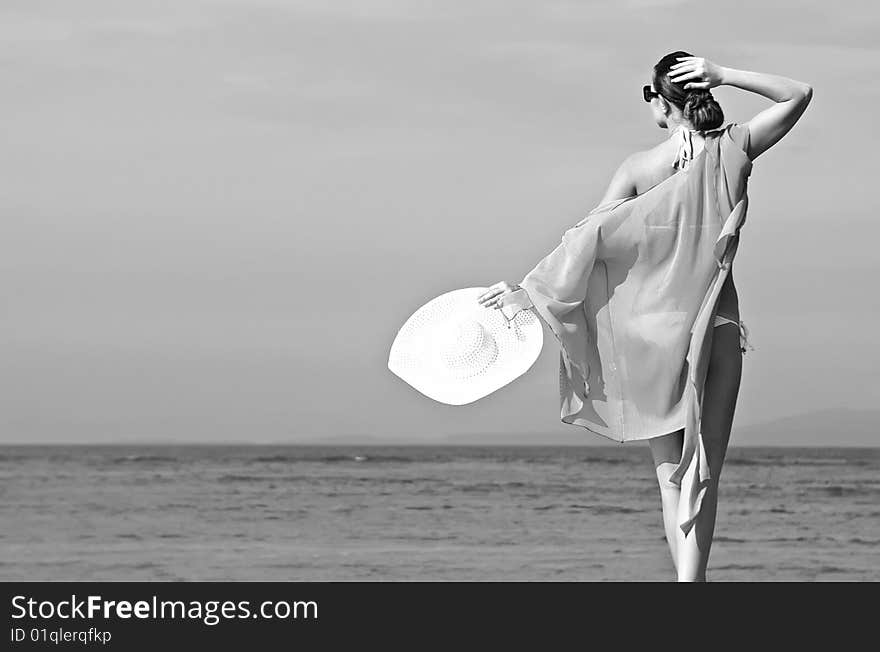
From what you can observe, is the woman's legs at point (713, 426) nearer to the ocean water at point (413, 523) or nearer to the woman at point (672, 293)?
the woman at point (672, 293)

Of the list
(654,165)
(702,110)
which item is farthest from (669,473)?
(702,110)

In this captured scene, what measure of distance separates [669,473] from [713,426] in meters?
0.19

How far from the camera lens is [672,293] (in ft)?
11.6

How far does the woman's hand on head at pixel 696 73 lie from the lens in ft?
11.1

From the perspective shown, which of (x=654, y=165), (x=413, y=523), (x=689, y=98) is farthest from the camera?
(x=413, y=523)

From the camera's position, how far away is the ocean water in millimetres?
11430

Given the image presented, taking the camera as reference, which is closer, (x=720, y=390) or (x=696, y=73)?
(x=696, y=73)

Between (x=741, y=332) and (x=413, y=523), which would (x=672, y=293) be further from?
(x=413, y=523)
